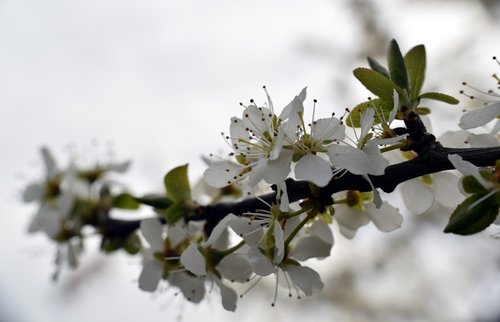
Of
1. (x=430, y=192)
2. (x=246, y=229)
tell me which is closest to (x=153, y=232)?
(x=246, y=229)

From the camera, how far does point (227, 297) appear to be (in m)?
0.92

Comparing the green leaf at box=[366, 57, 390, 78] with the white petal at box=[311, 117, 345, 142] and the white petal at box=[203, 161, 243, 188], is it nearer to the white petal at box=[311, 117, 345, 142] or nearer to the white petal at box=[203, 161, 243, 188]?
the white petal at box=[311, 117, 345, 142]

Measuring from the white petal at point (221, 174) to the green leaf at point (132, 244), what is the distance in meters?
0.44

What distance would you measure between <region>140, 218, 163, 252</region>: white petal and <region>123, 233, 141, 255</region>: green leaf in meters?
0.21

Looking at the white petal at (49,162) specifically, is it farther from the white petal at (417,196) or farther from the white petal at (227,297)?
the white petal at (417,196)

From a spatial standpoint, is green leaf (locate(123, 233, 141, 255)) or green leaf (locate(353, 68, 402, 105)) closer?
green leaf (locate(353, 68, 402, 105))

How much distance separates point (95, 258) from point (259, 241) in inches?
77.6

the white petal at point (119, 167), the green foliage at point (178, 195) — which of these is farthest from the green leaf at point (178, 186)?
the white petal at point (119, 167)

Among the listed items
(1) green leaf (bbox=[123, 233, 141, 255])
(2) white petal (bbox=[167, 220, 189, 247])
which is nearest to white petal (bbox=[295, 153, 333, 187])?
(2) white petal (bbox=[167, 220, 189, 247])

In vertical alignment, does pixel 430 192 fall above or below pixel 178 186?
below

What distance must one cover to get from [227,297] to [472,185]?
0.43 metres

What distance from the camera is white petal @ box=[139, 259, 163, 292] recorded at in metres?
1.03

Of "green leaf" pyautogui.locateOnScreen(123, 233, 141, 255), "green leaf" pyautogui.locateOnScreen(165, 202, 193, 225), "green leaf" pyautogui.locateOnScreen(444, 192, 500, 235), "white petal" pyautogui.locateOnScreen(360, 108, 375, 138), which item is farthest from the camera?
"green leaf" pyautogui.locateOnScreen(123, 233, 141, 255)

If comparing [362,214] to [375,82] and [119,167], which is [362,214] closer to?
[375,82]
